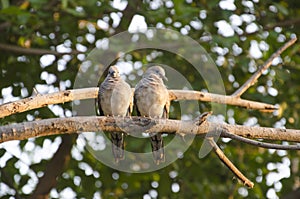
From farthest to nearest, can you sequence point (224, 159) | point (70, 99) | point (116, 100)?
1. point (116, 100)
2. point (70, 99)
3. point (224, 159)

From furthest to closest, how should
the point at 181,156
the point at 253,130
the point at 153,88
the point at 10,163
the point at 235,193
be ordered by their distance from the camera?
the point at 235,193 < the point at 181,156 < the point at 10,163 < the point at 153,88 < the point at 253,130

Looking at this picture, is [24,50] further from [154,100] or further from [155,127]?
[155,127]

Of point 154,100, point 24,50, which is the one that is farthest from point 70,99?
point 24,50

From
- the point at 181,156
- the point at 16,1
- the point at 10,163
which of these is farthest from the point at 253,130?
the point at 16,1

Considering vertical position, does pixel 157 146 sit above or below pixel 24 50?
below

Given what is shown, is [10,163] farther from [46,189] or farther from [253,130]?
[253,130]

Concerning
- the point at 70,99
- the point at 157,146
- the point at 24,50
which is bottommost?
the point at 157,146

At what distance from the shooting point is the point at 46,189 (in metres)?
5.13

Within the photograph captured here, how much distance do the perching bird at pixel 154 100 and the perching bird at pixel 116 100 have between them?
106 millimetres

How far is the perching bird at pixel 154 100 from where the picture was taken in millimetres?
4527

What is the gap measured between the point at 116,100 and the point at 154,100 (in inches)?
11.4

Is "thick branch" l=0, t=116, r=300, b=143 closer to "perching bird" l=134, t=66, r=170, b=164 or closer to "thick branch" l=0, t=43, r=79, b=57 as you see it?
"perching bird" l=134, t=66, r=170, b=164

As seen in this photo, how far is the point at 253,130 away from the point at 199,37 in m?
2.04

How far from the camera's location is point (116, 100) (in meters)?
4.44
